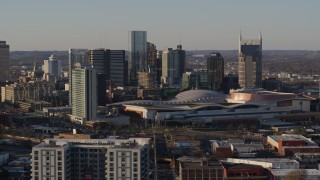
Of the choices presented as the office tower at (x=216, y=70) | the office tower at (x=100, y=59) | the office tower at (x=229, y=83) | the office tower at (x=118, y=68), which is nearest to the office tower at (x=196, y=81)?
the office tower at (x=216, y=70)

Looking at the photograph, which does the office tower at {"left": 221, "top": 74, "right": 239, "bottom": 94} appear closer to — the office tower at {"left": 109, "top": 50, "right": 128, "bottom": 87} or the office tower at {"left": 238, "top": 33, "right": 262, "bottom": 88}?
the office tower at {"left": 238, "top": 33, "right": 262, "bottom": 88}

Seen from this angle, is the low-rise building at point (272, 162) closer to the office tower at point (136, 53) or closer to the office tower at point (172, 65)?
the office tower at point (172, 65)

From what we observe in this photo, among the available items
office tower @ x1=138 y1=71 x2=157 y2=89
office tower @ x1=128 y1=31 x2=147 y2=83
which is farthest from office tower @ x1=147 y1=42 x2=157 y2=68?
office tower @ x1=138 y1=71 x2=157 y2=89

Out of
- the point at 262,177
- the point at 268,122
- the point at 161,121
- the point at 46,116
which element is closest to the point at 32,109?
the point at 46,116

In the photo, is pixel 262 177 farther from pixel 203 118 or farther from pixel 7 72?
pixel 7 72

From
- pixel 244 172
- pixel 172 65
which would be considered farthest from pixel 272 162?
pixel 172 65
